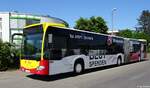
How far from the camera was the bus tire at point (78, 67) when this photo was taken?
53.8ft

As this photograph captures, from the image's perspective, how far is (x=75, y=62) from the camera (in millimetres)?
16344

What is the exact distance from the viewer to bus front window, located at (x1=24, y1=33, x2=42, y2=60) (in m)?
13.9

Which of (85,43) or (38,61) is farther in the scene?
(85,43)

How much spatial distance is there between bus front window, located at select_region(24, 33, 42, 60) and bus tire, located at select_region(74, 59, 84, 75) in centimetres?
308

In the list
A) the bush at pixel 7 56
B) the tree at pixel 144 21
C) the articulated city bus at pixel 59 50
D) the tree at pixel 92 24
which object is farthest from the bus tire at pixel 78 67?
the tree at pixel 144 21

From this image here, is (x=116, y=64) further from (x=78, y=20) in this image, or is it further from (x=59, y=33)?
(x=78, y=20)

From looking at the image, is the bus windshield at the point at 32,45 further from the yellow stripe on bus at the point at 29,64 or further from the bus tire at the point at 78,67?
the bus tire at the point at 78,67

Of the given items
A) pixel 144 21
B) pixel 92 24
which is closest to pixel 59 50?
pixel 92 24

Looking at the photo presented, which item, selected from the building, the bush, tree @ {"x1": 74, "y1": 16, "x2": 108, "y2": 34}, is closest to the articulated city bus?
the bush

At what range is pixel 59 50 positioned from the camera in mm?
14555

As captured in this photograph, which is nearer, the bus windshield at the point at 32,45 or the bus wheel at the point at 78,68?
the bus windshield at the point at 32,45

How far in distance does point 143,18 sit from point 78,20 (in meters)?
75.8

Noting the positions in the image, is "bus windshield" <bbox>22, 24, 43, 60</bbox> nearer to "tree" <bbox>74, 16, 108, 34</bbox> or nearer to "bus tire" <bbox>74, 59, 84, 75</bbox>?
"bus tire" <bbox>74, 59, 84, 75</bbox>

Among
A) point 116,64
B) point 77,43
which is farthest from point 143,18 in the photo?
point 77,43
